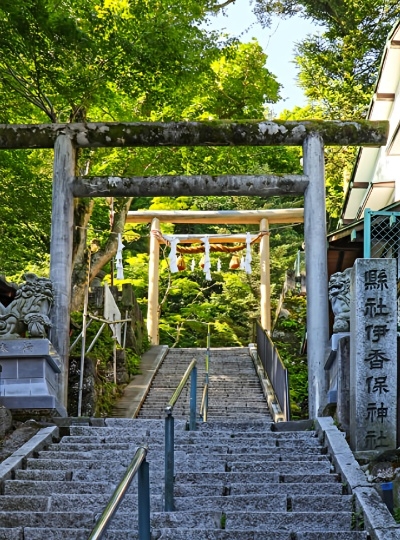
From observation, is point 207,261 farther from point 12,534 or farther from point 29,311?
point 12,534

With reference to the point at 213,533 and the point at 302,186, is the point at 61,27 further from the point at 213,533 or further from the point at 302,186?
the point at 213,533

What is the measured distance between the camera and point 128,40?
49.4 feet

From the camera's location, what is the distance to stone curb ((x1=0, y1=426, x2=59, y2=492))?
25.8ft

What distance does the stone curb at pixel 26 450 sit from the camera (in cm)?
787

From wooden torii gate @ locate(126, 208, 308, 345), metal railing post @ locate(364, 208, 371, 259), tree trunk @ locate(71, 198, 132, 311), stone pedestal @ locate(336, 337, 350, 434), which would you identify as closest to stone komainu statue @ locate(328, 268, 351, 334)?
stone pedestal @ locate(336, 337, 350, 434)

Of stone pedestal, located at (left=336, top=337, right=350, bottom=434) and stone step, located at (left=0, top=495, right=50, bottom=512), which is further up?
stone pedestal, located at (left=336, top=337, right=350, bottom=434)

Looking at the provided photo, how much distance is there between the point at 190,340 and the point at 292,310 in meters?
4.09

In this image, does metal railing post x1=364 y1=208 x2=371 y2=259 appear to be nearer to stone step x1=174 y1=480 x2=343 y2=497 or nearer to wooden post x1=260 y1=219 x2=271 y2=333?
stone step x1=174 y1=480 x2=343 y2=497

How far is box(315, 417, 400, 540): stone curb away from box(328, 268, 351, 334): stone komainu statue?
131 centimetres

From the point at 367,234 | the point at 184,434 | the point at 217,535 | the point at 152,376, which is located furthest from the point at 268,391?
the point at 217,535

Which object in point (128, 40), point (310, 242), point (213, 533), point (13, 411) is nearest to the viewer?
point (213, 533)

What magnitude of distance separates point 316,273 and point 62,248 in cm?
395

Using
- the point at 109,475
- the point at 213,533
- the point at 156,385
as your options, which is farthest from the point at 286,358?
the point at 213,533

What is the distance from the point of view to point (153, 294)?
2422 cm
